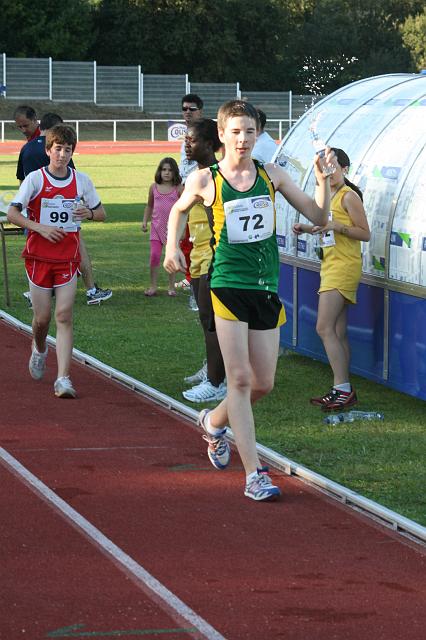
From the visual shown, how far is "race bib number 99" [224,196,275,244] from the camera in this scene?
24.4ft

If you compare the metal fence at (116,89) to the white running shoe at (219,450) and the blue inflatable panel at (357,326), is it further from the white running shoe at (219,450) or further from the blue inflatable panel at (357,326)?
the white running shoe at (219,450)

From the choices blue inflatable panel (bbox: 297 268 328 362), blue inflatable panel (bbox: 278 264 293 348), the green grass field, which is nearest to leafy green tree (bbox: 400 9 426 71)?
the green grass field

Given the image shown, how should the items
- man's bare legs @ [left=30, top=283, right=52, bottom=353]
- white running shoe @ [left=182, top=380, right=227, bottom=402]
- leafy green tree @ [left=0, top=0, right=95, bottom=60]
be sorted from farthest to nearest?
leafy green tree @ [left=0, top=0, right=95, bottom=60]
man's bare legs @ [left=30, top=283, right=52, bottom=353]
white running shoe @ [left=182, top=380, right=227, bottom=402]

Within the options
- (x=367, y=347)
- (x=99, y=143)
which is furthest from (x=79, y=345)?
(x=99, y=143)

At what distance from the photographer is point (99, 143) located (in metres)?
58.1

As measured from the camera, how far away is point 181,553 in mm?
6555

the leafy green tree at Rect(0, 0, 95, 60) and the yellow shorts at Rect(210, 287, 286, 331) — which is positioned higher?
the leafy green tree at Rect(0, 0, 95, 60)

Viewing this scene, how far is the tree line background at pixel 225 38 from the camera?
7550 centimetres

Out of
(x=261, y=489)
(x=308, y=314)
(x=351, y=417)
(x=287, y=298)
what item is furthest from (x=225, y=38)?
(x=261, y=489)

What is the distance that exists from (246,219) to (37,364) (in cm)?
413

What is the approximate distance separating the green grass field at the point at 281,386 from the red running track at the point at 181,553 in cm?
53

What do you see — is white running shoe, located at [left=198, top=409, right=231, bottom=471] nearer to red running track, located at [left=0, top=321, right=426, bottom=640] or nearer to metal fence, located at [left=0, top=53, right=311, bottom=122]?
red running track, located at [left=0, top=321, right=426, bottom=640]

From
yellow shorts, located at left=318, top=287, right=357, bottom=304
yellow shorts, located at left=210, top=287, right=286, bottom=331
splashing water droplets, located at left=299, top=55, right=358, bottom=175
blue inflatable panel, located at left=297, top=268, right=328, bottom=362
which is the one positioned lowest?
blue inflatable panel, located at left=297, top=268, right=328, bottom=362

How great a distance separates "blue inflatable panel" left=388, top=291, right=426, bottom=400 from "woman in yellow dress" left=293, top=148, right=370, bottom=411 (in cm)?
33
